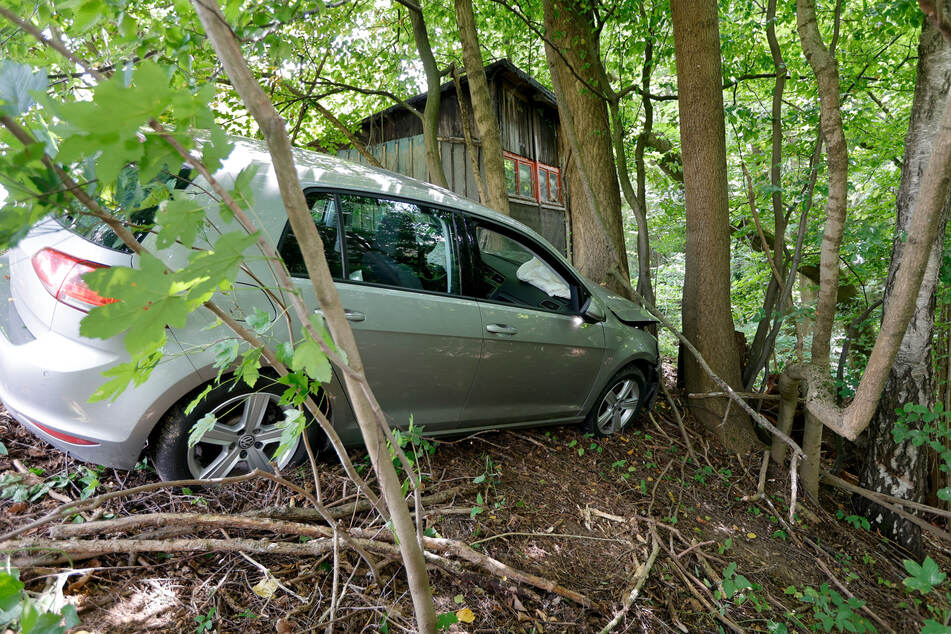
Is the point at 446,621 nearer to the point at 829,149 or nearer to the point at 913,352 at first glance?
the point at 829,149

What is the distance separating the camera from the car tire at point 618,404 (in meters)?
4.05

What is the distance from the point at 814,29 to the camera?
2.96m

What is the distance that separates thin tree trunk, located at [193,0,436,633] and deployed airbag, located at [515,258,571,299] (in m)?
2.59

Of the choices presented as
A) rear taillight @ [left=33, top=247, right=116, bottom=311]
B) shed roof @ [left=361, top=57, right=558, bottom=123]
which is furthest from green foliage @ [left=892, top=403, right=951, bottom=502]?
shed roof @ [left=361, top=57, right=558, bottom=123]

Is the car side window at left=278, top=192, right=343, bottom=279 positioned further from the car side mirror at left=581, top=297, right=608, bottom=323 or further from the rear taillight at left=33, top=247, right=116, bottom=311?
the car side mirror at left=581, top=297, right=608, bottom=323

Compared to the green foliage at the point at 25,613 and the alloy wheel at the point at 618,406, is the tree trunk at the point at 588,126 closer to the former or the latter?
the alloy wheel at the point at 618,406

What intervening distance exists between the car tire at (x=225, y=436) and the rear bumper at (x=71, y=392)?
100 mm

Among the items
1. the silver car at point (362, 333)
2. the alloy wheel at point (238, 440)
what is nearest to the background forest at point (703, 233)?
the alloy wheel at point (238, 440)

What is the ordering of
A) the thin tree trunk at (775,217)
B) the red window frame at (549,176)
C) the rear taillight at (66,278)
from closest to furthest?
1. the rear taillight at (66,278)
2. the thin tree trunk at (775,217)
3. the red window frame at (549,176)

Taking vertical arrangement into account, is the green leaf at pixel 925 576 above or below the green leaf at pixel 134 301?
below

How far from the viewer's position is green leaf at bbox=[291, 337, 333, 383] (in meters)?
0.77

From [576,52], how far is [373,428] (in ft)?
17.4

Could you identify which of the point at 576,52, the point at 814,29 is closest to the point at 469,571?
the point at 814,29

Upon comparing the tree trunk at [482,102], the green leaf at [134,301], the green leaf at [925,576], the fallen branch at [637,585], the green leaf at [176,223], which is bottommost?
the fallen branch at [637,585]
